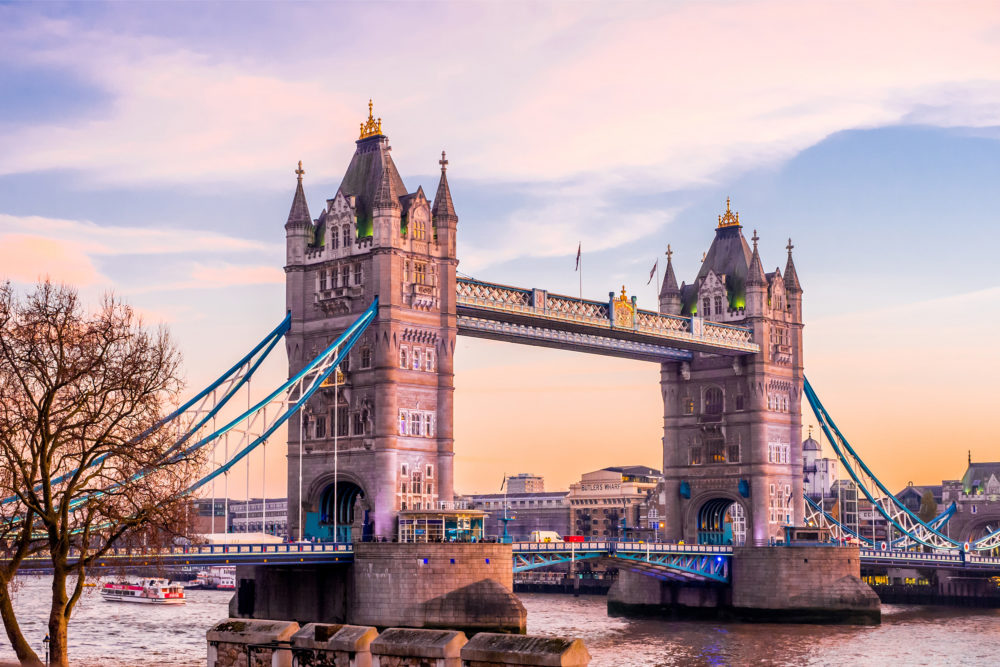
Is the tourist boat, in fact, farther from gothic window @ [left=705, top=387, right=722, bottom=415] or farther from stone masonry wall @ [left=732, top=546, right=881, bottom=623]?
stone masonry wall @ [left=732, top=546, right=881, bottom=623]

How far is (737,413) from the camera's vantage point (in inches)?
4218

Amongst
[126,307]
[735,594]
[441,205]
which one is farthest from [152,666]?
[735,594]

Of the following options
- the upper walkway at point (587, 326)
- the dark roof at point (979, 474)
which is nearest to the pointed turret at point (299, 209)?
the upper walkway at point (587, 326)

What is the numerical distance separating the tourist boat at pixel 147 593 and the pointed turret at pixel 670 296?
171ft

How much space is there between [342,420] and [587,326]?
18528 mm

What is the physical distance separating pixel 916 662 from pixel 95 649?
138ft

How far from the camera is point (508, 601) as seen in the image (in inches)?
2899

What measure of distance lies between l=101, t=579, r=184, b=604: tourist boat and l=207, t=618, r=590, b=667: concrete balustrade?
9221cm

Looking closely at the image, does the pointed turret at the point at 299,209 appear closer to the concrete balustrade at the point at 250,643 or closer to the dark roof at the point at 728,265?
the dark roof at the point at 728,265

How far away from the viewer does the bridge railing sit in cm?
8675

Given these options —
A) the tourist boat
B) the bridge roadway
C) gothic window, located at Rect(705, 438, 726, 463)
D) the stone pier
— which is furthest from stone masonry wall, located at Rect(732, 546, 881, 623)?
the tourist boat

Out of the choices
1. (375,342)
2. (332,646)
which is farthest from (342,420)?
(332,646)

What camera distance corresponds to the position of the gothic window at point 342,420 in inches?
3246

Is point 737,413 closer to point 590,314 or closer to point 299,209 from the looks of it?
point 590,314
